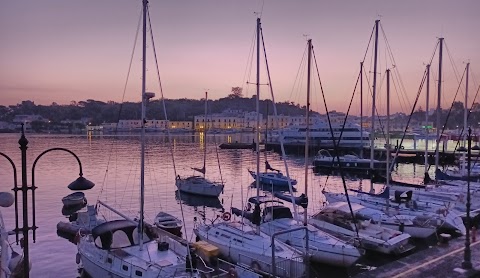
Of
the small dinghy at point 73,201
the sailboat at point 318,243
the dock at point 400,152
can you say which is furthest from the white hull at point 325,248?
the dock at point 400,152

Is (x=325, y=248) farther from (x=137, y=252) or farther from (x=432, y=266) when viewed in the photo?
(x=137, y=252)

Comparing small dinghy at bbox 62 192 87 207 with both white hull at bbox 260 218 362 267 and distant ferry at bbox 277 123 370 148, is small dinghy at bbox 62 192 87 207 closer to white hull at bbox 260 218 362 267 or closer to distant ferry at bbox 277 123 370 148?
white hull at bbox 260 218 362 267

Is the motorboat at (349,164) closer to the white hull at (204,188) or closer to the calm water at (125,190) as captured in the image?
the calm water at (125,190)

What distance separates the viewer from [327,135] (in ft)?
347

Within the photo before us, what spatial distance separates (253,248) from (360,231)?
6886 millimetres

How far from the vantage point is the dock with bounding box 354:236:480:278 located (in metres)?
15.7

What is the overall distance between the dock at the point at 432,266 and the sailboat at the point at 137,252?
7065 mm

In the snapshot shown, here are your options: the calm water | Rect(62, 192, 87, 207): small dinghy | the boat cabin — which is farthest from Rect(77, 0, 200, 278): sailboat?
Rect(62, 192, 87, 207): small dinghy

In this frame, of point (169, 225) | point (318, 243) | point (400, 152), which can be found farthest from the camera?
point (400, 152)

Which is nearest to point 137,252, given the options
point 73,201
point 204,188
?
point 73,201

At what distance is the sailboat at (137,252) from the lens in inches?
625

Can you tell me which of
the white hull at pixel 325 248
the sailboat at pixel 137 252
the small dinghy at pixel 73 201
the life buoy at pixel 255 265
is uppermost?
the sailboat at pixel 137 252

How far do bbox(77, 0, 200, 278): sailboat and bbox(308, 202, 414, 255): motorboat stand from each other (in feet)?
30.4

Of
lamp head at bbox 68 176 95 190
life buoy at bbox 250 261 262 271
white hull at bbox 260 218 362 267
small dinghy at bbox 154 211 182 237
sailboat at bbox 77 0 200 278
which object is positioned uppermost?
lamp head at bbox 68 176 95 190
